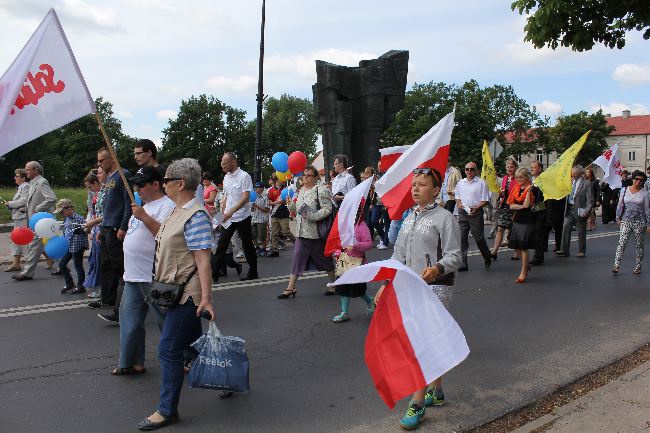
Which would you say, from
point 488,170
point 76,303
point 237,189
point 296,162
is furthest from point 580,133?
point 76,303

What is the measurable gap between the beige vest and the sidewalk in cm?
228

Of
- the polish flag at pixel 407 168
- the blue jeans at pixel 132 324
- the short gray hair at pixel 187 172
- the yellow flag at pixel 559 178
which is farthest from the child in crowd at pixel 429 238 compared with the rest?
the yellow flag at pixel 559 178

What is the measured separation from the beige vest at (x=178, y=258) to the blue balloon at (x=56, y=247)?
5.32m

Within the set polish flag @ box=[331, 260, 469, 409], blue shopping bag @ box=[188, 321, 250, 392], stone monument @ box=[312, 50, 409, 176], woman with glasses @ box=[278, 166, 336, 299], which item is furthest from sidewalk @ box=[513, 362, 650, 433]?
stone monument @ box=[312, 50, 409, 176]

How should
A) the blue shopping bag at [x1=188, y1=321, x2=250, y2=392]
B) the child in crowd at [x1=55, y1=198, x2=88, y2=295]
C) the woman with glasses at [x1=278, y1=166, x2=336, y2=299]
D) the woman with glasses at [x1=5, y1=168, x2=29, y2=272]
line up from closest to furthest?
the blue shopping bag at [x1=188, y1=321, x2=250, y2=392]
the woman with glasses at [x1=278, y1=166, x2=336, y2=299]
the child in crowd at [x1=55, y1=198, x2=88, y2=295]
the woman with glasses at [x1=5, y1=168, x2=29, y2=272]

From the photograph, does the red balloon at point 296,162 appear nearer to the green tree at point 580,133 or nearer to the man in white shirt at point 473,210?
the man in white shirt at point 473,210

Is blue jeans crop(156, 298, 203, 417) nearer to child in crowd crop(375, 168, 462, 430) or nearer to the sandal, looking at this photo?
the sandal

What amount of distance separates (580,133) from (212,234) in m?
87.0

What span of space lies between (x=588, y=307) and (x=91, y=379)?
19.1ft

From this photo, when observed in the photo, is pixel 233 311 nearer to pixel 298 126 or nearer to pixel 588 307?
pixel 588 307

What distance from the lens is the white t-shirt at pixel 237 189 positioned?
9500 millimetres

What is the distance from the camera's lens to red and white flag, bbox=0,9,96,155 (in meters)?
4.43

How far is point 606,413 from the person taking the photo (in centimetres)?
417

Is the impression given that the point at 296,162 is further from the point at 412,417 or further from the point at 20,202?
the point at 412,417
